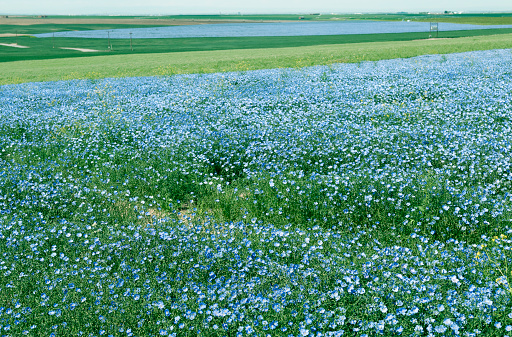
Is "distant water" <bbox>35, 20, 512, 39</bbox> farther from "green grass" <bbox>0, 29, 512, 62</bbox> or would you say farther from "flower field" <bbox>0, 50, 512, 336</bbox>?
"flower field" <bbox>0, 50, 512, 336</bbox>

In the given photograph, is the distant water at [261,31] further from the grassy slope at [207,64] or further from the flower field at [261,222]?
the flower field at [261,222]

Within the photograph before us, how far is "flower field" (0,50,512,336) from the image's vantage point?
13.5 ft

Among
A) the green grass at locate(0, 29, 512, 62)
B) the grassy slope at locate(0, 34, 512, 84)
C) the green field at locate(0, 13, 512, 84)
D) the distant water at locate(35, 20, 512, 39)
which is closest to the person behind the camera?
the grassy slope at locate(0, 34, 512, 84)

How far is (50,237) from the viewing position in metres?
6.03

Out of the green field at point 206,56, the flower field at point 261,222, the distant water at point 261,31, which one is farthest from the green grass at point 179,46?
the flower field at point 261,222

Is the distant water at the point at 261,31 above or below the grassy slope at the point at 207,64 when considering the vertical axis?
above

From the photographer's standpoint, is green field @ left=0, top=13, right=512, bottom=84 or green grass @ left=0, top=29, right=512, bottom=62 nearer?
green field @ left=0, top=13, right=512, bottom=84

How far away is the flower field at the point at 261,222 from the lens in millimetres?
4121

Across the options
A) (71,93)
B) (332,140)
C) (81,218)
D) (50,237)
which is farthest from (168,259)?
(71,93)

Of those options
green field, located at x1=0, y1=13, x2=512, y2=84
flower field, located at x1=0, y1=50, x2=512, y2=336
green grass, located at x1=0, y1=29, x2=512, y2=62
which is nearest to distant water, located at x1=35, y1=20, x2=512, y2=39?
green grass, located at x1=0, y1=29, x2=512, y2=62

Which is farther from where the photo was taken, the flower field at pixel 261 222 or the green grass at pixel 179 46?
the green grass at pixel 179 46

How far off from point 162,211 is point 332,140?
3.96m

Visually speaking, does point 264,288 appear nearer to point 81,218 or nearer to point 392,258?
point 392,258

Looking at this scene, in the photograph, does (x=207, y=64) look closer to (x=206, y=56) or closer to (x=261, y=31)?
(x=206, y=56)
